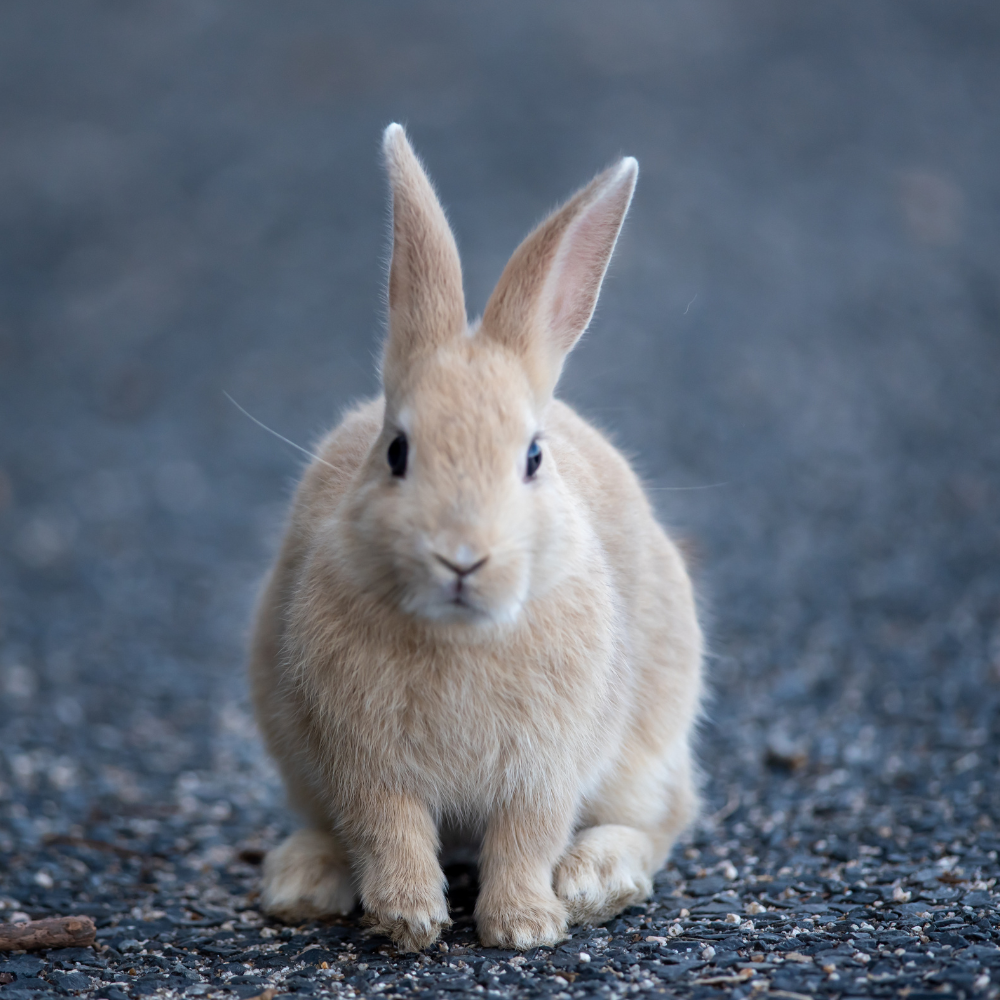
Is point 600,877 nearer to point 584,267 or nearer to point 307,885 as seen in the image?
point 307,885

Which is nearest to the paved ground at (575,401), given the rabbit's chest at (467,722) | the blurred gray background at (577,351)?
the blurred gray background at (577,351)

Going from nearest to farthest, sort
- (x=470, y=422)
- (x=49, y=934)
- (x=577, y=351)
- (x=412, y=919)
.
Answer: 1. (x=470, y=422)
2. (x=412, y=919)
3. (x=49, y=934)
4. (x=577, y=351)

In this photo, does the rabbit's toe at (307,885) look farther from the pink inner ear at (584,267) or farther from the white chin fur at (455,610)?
the pink inner ear at (584,267)

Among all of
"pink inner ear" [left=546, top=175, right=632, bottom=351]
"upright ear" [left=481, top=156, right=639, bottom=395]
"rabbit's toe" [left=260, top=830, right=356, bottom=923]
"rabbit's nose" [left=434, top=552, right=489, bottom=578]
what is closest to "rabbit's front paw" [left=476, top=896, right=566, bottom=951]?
"rabbit's toe" [left=260, top=830, right=356, bottom=923]

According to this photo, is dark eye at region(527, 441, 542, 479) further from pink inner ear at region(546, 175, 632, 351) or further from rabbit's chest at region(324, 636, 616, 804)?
rabbit's chest at region(324, 636, 616, 804)

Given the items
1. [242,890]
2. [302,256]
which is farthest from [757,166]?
[242,890]

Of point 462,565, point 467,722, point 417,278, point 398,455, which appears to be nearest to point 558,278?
point 417,278

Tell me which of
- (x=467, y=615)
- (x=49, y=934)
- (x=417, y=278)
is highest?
(x=417, y=278)
